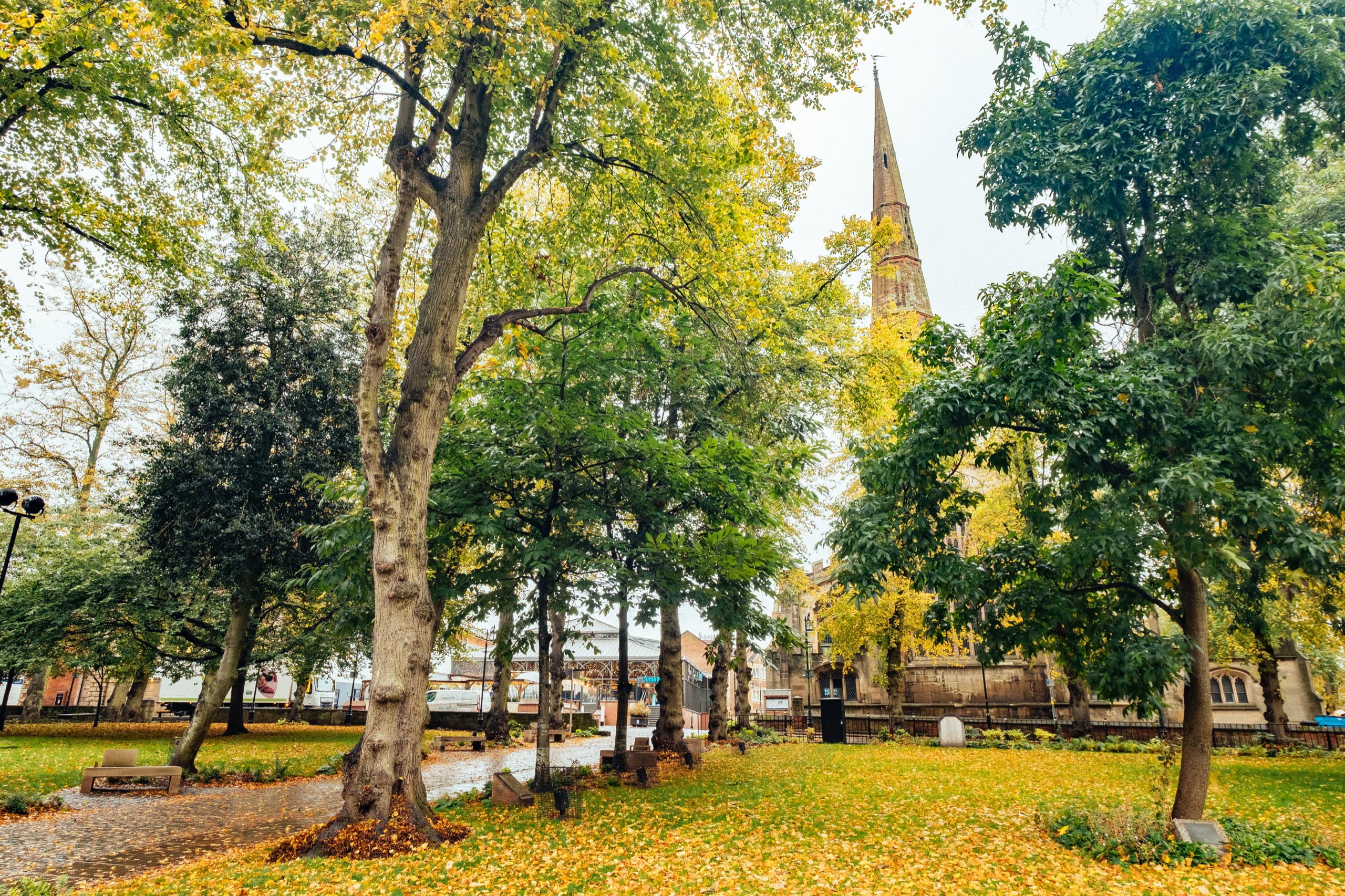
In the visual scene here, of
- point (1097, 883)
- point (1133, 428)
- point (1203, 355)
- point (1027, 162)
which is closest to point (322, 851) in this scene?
point (1097, 883)

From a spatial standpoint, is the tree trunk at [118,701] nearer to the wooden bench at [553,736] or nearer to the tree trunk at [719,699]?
the wooden bench at [553,736]

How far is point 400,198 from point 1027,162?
8013 millimetres

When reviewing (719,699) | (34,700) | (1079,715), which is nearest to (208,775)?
(719,699)

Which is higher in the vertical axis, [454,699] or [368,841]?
[368,841]

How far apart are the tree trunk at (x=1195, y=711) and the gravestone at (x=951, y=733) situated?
15.2 metres

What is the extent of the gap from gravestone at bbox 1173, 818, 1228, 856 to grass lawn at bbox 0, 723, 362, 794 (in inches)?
622

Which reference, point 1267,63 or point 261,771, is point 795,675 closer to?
point 261,771

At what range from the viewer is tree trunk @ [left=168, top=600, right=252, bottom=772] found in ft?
45.5

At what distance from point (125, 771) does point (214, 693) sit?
2.81m

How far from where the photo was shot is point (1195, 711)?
7.68m

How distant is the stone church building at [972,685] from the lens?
89.3 feet

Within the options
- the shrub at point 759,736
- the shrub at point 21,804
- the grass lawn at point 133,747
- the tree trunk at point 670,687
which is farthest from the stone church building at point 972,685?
the shrub at point 21,804

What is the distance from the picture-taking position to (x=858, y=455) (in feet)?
29.5

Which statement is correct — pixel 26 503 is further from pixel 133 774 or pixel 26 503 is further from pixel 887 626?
pixel 887 626
